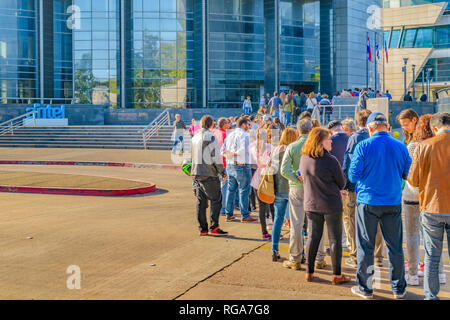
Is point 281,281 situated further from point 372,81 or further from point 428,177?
point 372,81

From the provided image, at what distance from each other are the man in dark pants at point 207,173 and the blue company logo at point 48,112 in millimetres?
35639

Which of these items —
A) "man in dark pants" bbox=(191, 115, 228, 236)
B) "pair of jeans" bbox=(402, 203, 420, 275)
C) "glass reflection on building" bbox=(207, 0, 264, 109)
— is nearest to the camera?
"pair of jeans" bbox=(402, 203, 420, 275)

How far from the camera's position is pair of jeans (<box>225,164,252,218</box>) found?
396 inches

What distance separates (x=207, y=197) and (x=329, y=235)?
3151mm

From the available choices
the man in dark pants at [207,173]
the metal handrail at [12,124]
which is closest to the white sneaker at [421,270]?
the man in dark pants at [207,173]

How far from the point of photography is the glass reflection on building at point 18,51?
48.6 m

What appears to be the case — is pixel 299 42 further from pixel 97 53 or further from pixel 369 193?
pixel 369 193

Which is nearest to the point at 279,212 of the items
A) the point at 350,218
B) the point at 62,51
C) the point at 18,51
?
the point at 350,218

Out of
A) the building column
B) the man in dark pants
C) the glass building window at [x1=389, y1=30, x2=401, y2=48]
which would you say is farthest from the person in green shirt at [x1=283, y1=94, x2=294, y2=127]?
the glass building window at [x1=389, y1=30, x2=401, y2=48]

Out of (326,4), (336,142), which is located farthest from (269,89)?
(336,142)

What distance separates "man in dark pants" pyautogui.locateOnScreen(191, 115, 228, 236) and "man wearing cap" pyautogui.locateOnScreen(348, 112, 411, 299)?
11.4ft

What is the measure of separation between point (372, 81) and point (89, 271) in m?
60.4

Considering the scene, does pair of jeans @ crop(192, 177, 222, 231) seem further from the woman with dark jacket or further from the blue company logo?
the blue company logo

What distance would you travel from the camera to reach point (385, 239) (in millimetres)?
5750
